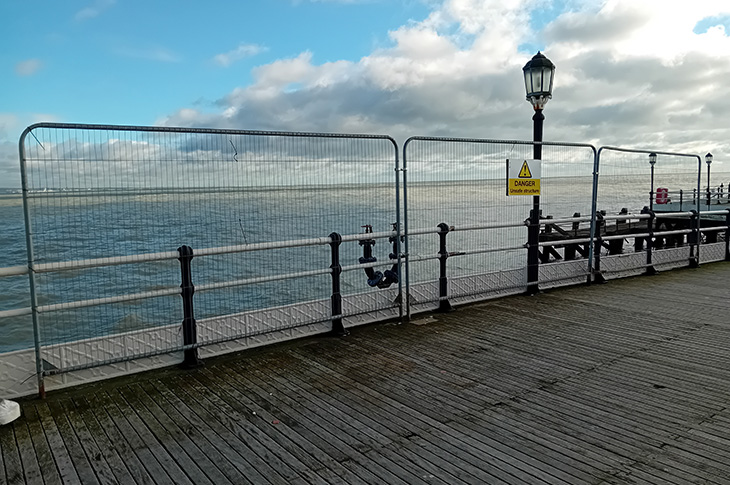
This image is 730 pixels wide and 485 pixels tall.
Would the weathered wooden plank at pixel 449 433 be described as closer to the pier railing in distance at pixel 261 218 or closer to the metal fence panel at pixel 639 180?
the pier railing in distance at pixel 261 218

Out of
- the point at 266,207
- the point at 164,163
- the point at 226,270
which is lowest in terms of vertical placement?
the point at 226,270

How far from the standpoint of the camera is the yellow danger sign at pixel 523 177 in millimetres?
6801

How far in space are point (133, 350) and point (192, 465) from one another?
1.79m

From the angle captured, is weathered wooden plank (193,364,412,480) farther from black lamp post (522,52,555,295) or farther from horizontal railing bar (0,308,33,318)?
black lamp post (522,52,555,295)

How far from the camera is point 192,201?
451cm

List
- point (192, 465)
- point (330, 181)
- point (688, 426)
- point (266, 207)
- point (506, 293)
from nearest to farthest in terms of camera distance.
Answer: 1. point (192, 465)
2. point (688, 426)
3. point (266, 207)
4. point (330, 181)
5. point (506, 293)

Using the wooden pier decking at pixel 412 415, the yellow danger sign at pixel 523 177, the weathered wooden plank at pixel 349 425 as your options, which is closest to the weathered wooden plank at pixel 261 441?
the wooden pier decking at pixel 412 415

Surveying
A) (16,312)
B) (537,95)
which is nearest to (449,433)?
(16,312)

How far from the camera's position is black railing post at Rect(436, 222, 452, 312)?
20.4 feet

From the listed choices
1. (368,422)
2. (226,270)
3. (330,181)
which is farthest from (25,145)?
(226,270)

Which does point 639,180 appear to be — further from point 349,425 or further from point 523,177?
point 349,425

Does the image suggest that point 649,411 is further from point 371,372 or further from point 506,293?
point 506,293

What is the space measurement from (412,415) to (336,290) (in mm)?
2100

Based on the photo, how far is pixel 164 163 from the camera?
4398 millimetres
